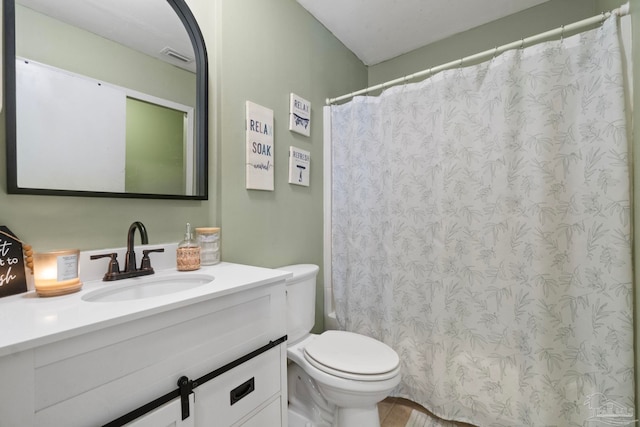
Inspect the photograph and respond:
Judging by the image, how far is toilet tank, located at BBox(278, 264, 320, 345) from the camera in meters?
1.34

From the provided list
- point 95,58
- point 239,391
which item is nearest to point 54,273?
point 239,391

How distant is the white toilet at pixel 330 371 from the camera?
110 cm

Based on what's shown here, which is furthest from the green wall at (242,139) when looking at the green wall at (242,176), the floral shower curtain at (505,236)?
the floral shower curtain at (505,236)

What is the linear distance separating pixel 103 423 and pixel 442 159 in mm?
1574

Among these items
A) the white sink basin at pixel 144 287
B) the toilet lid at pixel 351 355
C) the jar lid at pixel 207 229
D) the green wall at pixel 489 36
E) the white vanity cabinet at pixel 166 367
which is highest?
the green wall at pixel 489 36

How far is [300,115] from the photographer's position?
65.2 inches

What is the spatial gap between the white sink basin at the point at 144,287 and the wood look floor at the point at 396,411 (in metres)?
1.24

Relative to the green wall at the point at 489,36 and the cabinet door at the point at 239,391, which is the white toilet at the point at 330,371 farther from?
the green wall at the point at 489,36

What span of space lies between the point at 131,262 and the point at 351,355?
962mm

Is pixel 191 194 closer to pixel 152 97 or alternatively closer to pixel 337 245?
pixel 152 97

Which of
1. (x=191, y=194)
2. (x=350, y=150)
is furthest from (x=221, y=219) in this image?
(x=350, y=150)

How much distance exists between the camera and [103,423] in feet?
1.85

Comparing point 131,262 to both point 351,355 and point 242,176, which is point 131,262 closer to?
point 242,176

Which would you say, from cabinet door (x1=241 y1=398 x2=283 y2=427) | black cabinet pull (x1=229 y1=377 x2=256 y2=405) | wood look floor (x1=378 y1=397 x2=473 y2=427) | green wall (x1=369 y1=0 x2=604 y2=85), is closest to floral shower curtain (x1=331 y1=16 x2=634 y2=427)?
wood look floor (x1=378 y1=397 x2=473 y2=427)
